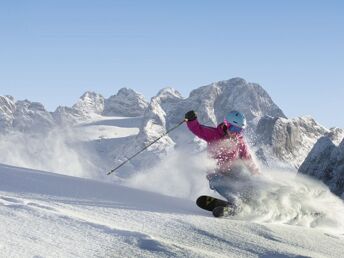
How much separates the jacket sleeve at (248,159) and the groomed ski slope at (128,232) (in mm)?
2034

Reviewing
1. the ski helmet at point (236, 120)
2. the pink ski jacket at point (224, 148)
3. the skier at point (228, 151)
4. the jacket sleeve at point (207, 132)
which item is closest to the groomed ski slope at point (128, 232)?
the skier at point (228, 151)

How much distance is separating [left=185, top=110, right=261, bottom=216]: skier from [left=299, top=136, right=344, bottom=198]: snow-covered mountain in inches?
4673

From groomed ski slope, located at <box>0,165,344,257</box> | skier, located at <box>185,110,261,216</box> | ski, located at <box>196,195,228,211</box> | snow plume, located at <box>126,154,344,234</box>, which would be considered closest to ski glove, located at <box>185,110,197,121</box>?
skier, located at <box>185,110,261,216</box>

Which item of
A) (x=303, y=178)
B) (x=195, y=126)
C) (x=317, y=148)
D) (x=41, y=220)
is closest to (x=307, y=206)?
(x=303, y=178)

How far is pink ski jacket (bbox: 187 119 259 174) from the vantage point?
36.7 ft

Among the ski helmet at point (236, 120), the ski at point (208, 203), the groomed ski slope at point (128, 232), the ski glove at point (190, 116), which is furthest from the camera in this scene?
the ski glove at point (190, 116)

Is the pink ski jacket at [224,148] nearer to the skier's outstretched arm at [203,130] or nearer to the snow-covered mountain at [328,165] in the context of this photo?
the skier's outstretched arm at [203,130]

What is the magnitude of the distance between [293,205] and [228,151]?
185 cm

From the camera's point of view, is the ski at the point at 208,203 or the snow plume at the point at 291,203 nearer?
the snow plume at the point at 291,203

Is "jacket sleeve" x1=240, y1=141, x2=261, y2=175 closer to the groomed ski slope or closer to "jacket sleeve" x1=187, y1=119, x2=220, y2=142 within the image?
"jacket sleeve" x1=187, y1=119, x2=220, y2=142

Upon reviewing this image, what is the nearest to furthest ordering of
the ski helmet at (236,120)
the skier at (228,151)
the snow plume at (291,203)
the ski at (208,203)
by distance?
the snow plume at (291,203) → the ski at (208,203) → the skier at (228,151) → the ski helmet at (236,120)

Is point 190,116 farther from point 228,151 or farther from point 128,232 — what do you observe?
point 128,232

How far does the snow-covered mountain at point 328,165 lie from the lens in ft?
437

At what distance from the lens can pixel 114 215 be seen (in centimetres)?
786
